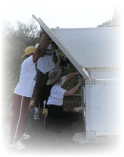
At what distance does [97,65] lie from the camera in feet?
10.8

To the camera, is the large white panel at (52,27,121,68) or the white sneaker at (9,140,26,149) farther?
the large white panel at (52,27,121,68)

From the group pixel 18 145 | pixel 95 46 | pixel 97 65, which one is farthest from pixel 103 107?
pixel 18 145

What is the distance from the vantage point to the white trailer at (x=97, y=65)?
2.99 m

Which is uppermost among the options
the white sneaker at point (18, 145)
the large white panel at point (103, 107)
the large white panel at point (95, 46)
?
the large white panel at point (95, 46)

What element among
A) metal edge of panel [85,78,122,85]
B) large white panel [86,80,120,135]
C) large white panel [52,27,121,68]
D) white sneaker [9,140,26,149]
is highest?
large white panel [52,27,121,68]

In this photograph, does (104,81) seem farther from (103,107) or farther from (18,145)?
(18,145)

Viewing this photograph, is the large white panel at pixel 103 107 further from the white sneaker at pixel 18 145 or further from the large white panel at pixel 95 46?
the white sneaker at pixel 18 145

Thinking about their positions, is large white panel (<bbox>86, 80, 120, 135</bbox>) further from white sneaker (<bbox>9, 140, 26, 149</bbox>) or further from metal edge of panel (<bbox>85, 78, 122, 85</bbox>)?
white sneaker (<bbox>9, 140, 26, 149</bbox>)

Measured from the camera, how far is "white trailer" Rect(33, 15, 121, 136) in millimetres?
2988

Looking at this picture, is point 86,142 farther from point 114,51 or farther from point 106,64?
point 114,51

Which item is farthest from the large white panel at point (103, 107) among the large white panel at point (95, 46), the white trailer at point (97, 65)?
the large white panel at point (95, 46)

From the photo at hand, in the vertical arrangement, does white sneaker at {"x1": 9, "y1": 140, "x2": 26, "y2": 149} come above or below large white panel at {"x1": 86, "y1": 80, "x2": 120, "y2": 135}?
below

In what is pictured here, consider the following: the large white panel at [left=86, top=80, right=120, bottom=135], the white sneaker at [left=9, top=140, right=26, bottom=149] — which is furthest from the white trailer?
the white sneaker at [left=9, top=140, right=26, bottom=149]

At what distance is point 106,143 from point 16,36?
19.2 metres
